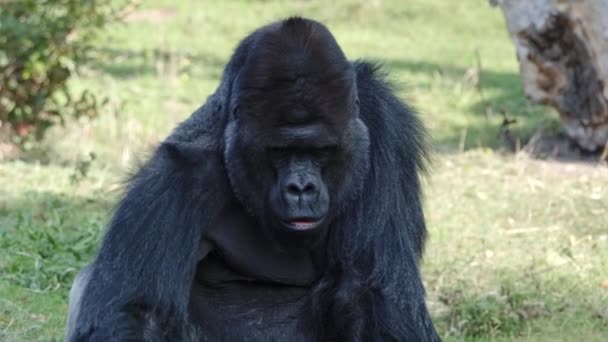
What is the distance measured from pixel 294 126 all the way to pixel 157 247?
69cm

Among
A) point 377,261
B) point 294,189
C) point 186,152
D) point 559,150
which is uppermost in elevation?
point 186,152

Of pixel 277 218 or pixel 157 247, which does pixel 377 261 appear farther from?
pixel 157 247

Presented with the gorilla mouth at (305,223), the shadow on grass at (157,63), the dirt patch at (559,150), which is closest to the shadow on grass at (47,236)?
the gorilla mouth at (305,223)

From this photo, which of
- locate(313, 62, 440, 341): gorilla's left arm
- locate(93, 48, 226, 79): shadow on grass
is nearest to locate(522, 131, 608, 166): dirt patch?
locate(93, 48, 226, 79): shadow on grass

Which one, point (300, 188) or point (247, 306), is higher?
point (300, 188)

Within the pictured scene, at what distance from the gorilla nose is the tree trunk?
15.5 ft

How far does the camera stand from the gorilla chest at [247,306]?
4.93m

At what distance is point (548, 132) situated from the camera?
1047 centimetres

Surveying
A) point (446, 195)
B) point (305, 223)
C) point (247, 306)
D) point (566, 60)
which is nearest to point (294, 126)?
point (305, 223)

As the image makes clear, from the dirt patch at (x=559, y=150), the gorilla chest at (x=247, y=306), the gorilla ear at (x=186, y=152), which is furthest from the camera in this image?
the dirt patch at (x=559, y=150)

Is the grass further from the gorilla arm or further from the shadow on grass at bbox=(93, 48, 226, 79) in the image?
the gorilla arm

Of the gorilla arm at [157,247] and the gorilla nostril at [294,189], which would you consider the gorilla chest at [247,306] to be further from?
the gorilla nostril at [294,189]

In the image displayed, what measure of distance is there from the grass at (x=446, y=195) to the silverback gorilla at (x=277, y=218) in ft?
1.57

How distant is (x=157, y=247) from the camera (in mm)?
4645
